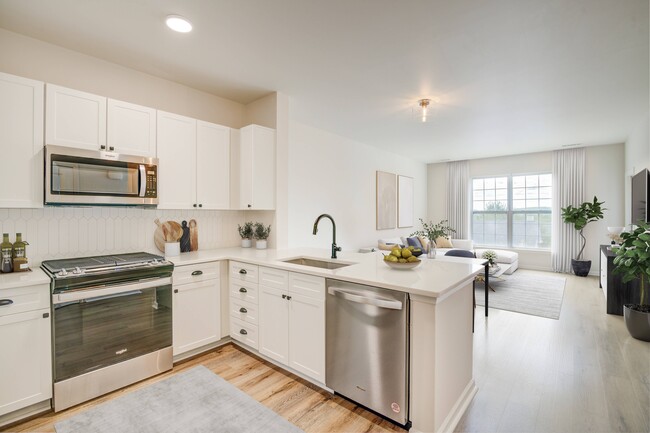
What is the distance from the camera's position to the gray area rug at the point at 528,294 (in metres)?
4.33

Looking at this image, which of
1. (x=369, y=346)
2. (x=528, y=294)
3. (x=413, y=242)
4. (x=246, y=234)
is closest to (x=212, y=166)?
(x=246, y=234)

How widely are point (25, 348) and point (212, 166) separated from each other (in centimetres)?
208

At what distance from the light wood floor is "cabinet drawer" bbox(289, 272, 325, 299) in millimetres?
746

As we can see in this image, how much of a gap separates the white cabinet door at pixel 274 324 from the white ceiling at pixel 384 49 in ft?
6.89

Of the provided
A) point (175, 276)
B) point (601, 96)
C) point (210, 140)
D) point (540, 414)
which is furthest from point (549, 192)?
point (175, 276)

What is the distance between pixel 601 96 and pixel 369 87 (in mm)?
2835

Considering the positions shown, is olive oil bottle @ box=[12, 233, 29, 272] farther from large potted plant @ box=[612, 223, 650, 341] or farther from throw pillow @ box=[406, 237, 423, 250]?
throw pillow @ box=[406, 237, 423, 250]

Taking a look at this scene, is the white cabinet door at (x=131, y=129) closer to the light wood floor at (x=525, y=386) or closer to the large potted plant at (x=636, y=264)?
the light wood floor at (x=525, y=386)

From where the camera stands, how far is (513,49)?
2648 mm

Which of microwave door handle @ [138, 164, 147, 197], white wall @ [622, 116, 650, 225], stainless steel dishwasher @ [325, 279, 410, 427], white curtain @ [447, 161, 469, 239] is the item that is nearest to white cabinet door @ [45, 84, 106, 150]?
microwave door handle @ [138, 164, 147, 197]

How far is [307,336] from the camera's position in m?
2.37

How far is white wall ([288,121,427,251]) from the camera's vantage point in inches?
190

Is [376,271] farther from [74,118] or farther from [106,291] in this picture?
[74,118]

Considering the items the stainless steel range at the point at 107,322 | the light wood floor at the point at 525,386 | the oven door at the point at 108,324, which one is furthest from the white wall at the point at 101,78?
the light wood floor at the point at 525,386
